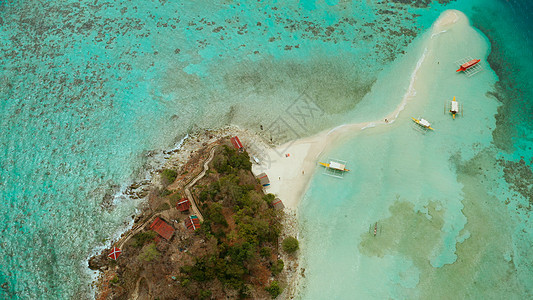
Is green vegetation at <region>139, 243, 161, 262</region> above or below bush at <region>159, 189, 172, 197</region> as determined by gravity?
below

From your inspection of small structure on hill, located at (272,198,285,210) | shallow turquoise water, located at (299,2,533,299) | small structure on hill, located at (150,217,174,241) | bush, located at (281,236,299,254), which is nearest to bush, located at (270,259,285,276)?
bush, located at (281,236,299,254)

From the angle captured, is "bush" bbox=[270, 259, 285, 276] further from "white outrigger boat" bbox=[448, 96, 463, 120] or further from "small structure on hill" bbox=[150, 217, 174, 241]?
"white outrigger boat" bbox=[448, 96, 463, 120]

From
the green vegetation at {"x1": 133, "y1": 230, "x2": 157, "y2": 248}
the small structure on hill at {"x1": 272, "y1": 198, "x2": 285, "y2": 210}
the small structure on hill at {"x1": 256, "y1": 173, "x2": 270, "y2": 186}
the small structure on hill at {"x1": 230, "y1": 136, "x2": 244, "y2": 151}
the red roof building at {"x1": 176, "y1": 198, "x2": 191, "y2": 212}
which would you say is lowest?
the green vegetation at {"x1": 133, "y1": 230, "x2": 157, "y2": 248}

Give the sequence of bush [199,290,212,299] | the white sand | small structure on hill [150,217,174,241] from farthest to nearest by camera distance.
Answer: the white sand, small structure on hill [150,217,174,241], bush [199,290,212,299]

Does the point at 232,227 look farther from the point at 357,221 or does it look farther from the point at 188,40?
the point at 188,40

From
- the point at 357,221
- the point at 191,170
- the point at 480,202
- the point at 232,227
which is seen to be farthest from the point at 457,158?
the point at 191,170

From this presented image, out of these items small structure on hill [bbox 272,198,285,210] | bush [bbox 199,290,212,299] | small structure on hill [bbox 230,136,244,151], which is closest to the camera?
bush [bbox 199,290,212,299]

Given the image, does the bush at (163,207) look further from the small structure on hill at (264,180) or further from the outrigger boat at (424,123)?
the outrigger boat at (424,123)

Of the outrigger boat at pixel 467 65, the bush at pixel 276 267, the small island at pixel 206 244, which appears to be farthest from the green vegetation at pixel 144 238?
the outrigger boat at pixel 467 65

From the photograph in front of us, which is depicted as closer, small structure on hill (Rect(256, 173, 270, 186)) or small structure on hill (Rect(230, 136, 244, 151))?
small structure on hill (Rect(256, 173, 270, 186))
